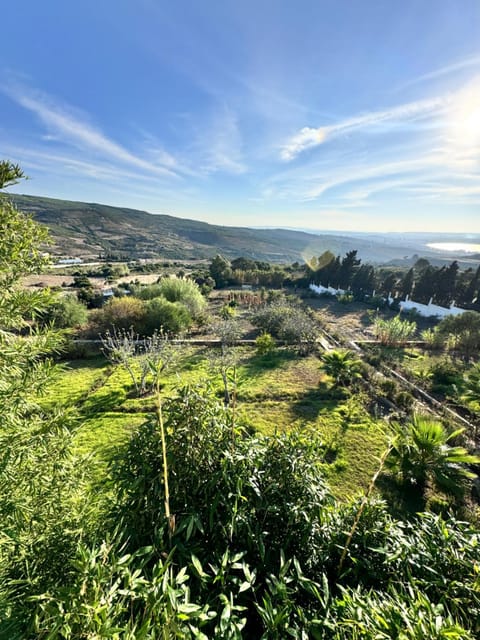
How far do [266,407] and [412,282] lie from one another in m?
24.2

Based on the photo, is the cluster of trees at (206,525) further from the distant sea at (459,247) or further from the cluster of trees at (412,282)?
the distant sea at (459,247)

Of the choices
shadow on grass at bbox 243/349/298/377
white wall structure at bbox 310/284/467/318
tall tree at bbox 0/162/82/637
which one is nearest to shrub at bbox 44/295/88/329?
shadow on grass at bbox 243/349/298/377

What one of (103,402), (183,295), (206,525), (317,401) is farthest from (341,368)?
(183,295)

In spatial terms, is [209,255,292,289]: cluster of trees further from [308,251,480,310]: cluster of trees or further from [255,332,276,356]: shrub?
[255,332,276,356]: shrub

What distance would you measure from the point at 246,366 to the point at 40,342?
32.1 feet

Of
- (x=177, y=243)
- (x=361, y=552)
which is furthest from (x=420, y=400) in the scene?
(x=177, y=243)

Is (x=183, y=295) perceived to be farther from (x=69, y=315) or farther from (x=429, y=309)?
(x=429, y=309)

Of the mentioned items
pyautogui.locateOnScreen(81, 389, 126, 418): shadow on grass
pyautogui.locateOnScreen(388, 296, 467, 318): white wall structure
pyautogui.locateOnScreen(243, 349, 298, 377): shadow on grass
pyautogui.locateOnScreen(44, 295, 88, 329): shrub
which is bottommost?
pyautogui.locateOnScreen(81, 389, 126, 418): shadow on grass

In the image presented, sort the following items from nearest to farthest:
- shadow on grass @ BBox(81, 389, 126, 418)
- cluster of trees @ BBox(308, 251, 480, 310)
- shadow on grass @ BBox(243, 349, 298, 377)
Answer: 1. shadow on grass @ BBox(81, 389, 126, 418)
2. shadow on grass @ BBox(243, 349, 298, 377)
3. cluster of trees @ BBox(308, 251, 480, 310)

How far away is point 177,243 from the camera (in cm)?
→ 9412

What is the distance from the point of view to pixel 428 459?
5.41 meters

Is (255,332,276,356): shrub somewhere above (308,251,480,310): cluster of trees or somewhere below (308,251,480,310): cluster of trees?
below

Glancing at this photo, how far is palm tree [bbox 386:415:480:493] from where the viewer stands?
5.19 m

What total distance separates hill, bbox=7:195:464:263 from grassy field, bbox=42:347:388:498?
193ft
